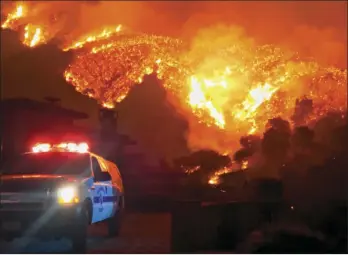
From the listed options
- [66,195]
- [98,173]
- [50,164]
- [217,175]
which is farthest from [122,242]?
[217,175]

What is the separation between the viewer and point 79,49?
47.2 feet

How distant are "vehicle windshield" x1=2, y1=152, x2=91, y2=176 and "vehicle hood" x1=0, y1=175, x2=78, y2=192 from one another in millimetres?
715

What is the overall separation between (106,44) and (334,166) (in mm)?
6995

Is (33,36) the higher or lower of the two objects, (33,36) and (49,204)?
the higher

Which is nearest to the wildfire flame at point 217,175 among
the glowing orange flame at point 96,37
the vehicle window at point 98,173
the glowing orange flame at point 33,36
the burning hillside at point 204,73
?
the burning hillside at point 204,73

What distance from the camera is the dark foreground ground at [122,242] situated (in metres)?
9.22

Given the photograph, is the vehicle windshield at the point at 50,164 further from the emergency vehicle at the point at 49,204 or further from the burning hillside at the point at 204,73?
the burning hillside at the point at 204,73

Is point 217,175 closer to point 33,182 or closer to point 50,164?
point 50,164

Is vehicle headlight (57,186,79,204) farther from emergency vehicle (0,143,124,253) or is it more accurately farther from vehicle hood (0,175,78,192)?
vehicle hood (0,175,78,192)

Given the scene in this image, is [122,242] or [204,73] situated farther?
[204,73]

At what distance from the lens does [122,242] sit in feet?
34.4

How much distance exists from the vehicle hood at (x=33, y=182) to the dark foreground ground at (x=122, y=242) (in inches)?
45.3

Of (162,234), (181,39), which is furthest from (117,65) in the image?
(162,234)

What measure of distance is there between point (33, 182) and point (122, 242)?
8.61ft
